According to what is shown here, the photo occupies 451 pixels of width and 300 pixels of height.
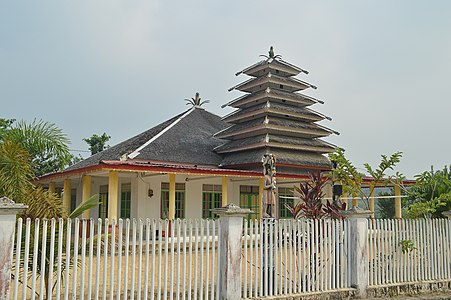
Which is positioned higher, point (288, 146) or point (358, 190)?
point (288, 146)

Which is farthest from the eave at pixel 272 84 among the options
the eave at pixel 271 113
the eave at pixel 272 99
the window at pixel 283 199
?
the window at pixel 283 199

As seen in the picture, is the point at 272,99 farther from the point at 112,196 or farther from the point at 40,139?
the point at 40,139

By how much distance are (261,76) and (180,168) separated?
9.72 metres

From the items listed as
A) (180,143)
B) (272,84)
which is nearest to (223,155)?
(180,143)

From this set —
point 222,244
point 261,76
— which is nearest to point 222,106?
point 261,76

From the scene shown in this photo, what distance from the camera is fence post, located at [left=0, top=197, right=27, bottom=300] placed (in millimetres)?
5016

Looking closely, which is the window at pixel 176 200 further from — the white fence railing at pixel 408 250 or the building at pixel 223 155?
the white fence railing at pixel 408 250

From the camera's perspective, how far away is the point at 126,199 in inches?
717

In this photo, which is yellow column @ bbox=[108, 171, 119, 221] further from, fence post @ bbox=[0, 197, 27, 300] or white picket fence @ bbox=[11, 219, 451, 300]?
fence post @ bbox=[0, 197, 27, 300]

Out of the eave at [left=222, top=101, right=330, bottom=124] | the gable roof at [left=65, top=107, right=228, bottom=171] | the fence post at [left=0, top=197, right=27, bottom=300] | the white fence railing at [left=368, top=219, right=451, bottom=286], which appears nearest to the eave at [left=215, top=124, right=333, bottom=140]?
the eave at [left=222, top=101, right=330, bottom=124]

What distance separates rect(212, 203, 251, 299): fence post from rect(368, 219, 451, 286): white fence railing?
2.93 meters

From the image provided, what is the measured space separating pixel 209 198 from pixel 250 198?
2177 millimetres

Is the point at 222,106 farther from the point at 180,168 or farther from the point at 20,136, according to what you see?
the point at 20,136

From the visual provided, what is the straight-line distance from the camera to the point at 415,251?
29.2 ft
